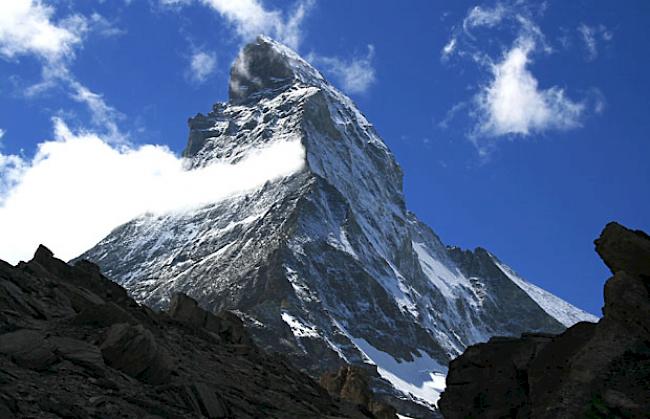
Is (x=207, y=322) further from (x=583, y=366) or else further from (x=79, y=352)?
(x=583, y=366)

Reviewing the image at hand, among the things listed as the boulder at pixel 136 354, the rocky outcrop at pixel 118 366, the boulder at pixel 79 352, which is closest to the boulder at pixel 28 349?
the rocky outcrop at pixel 118 366

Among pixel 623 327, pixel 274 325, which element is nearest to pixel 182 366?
pixel 623 327

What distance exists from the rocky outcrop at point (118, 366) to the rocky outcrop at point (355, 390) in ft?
59.0

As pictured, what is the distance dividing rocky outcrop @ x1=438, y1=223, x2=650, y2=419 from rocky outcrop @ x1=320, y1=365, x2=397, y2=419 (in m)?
25.7

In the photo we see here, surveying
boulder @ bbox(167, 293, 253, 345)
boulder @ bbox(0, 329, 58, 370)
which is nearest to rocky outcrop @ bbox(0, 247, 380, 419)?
boulder @ bbox(0, 329, 58, 370)

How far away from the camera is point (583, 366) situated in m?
19.2

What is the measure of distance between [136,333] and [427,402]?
17221 cm

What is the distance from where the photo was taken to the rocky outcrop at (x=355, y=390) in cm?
5004

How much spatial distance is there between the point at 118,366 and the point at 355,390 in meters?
36.7

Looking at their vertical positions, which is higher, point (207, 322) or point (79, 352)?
point (207, 322)

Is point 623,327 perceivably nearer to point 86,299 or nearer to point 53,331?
point 53,331

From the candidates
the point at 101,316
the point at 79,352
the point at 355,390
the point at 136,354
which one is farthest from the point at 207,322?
the point at 355,390

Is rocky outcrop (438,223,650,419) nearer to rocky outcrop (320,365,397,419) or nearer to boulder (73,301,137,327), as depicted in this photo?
boulder (73,301,137,327)

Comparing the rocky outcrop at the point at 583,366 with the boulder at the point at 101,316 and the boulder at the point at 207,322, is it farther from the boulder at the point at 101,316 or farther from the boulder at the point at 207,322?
the boulder at the point at 207,322
